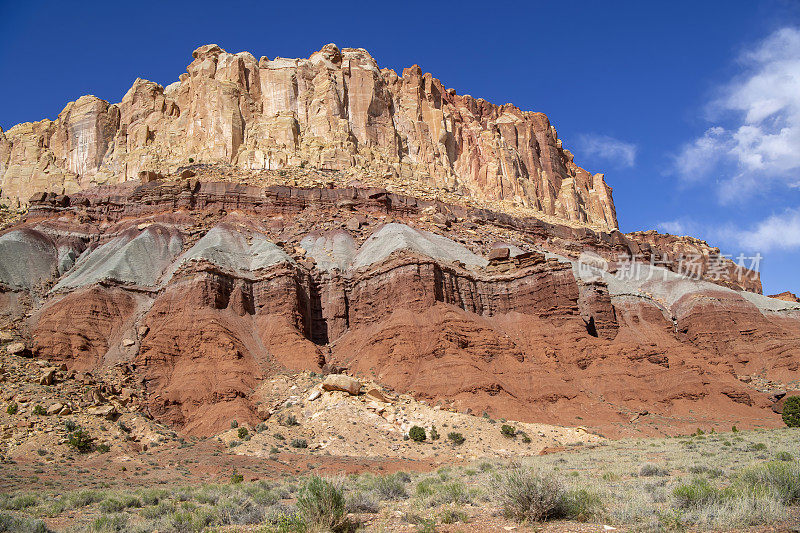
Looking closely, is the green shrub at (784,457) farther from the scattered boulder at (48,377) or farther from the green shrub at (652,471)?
the scattered boulder at (48,377)

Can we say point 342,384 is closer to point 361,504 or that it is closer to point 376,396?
point 376,396

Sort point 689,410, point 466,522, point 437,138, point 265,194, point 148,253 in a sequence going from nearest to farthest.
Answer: point 466,522 < point 689,410 < point 148,253 < point 265,194 < point 437,138

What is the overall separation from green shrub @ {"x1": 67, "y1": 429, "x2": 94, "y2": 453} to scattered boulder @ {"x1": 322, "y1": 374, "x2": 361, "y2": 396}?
39.0 feet

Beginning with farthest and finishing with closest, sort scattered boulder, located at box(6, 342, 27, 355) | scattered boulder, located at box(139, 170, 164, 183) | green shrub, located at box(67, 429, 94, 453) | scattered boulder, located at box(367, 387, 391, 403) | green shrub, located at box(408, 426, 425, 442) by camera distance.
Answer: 1. scattered boulder, located at box(139, 170, 164, 183)
2. scattered boulder, located at box(6, 342, 27, 355)
3. scattered boulder, located at box(367, 387, 391, 403)
4. green shrub, located at box(408, 426, 425, 442)
5. green shrub, located at box(67, 429, 94, 453)

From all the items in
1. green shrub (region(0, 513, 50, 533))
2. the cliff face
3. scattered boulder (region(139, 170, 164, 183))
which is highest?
the cliff face

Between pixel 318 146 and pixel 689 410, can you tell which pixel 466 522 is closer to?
pixel 689 410

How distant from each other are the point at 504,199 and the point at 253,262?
6722 cm

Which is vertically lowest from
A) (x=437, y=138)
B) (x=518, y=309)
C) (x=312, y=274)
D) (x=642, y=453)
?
(x=642, y=453)

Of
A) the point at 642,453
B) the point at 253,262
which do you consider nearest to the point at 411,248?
the point at 253,262

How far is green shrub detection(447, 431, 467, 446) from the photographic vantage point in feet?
91.0

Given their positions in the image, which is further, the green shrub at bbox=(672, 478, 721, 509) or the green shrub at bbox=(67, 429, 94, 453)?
the green shrub at bbox=(67, 429, 94, 453)

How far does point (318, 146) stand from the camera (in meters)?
83.1

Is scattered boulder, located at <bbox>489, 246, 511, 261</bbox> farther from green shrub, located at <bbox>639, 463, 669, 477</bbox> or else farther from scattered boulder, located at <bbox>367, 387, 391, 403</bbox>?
green shrub, located at <bbox>639, 463, 669, 477</bbox>

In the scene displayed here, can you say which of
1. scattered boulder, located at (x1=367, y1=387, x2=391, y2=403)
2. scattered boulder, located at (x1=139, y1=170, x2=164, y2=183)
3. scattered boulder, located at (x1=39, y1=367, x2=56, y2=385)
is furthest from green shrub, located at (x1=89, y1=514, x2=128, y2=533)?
scattered boulder, located at (x1=139, y1=170, x2=164, y2=183)
